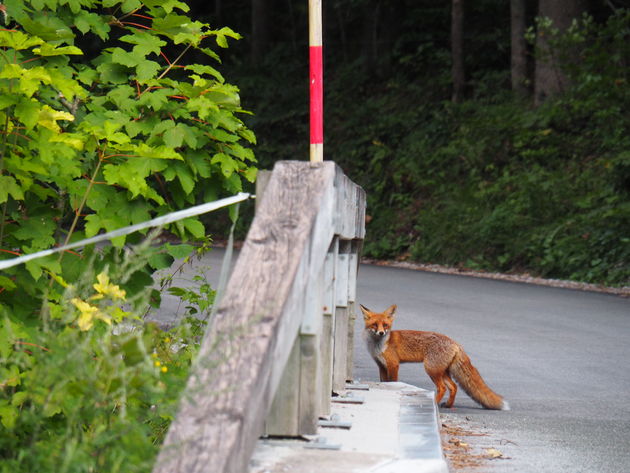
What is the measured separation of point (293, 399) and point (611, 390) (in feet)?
17.9

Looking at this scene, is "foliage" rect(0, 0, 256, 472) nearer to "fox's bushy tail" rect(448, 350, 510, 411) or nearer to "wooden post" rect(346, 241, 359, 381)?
"wooden post" rect(346, 241, 359, 381)

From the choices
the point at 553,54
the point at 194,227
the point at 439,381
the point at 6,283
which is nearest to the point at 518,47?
the point at 553,54

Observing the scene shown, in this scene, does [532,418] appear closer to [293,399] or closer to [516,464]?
[516,464]

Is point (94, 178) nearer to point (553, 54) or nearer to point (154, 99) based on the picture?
point (154, 99)

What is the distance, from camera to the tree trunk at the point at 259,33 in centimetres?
3844

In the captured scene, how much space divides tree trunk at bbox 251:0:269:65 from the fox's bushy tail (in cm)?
3173

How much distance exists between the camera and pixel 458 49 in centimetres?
2806

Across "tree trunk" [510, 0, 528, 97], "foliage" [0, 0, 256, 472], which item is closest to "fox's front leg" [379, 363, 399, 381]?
"foliage" [0, 0, 256, 472]

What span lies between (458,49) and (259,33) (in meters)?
13.0

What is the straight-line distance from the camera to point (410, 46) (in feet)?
108

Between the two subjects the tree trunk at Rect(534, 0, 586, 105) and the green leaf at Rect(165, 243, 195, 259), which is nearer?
the green leaf at Rect(165, 243, 195, 259)

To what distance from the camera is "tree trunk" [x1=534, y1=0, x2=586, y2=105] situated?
2388cm

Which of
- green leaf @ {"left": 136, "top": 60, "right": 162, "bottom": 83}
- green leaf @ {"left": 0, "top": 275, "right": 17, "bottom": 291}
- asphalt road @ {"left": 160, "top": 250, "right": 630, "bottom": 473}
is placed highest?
green leaf @ {"left": 136, "top": 60, "right": 162, "bottom": 83}

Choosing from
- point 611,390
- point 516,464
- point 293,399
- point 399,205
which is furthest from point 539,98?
point 293,399
